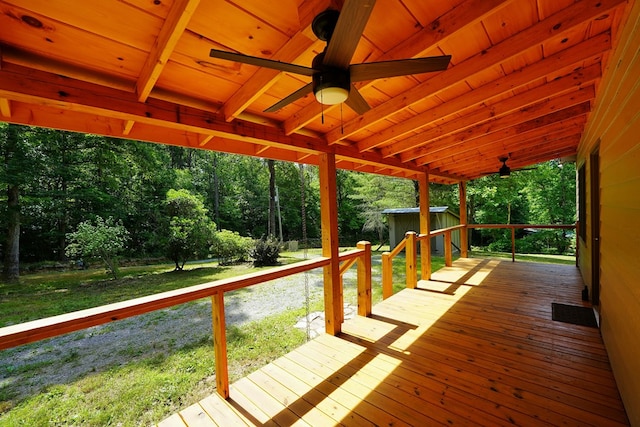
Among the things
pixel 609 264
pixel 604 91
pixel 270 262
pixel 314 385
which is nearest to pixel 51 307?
pixel 270 262

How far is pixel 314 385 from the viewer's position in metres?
2.32

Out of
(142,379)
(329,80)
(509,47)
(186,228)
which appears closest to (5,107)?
(329,80)

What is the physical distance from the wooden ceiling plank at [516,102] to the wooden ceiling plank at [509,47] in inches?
22.6

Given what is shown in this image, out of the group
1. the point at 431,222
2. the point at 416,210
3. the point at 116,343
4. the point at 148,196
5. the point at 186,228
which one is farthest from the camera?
the point at 148,196

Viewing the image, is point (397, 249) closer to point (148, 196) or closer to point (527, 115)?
point (527, 115)

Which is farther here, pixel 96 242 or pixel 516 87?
pixel 96 242

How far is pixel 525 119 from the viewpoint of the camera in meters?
3.12

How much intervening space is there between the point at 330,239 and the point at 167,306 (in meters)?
1.81

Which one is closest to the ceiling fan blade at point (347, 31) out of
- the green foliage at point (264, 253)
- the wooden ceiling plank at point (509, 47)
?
the wooden ceiling plank at point (509, 47)

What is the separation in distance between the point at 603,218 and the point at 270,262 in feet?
29.7

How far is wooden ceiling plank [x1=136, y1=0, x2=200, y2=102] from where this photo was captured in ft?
3.54

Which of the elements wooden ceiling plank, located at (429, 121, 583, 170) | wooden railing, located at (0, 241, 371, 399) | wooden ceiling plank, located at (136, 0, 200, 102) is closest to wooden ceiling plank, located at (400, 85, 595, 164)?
wooden ceiling plank, located at (429, 121, 583, 170)

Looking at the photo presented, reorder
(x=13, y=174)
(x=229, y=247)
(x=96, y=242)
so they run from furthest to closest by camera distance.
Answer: (x=229, y=247)
(x=13, y=174)
(x=96, y=242)

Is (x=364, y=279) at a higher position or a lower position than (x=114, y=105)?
lower
